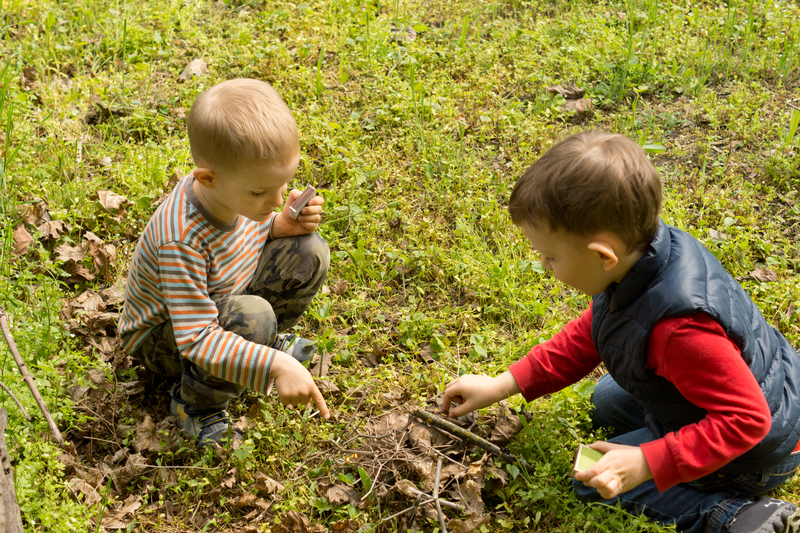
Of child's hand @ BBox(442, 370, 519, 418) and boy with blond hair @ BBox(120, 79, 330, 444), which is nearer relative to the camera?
boy with blond hair @ BBox(120, 79, 330, 444)

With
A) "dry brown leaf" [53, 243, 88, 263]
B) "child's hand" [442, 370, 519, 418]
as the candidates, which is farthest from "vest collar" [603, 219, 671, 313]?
"dry brown leaf" [53, 243, 88, 263]

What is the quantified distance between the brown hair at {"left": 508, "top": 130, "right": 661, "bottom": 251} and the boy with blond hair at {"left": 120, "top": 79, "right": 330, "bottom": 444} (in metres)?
0.91

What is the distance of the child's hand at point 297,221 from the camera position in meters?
2.74

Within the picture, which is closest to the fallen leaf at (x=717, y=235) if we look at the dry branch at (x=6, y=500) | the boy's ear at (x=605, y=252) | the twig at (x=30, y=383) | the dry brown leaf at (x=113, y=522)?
the boy's ear at (x=605, y=252)

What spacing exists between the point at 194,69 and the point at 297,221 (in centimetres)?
238

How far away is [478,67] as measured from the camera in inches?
181

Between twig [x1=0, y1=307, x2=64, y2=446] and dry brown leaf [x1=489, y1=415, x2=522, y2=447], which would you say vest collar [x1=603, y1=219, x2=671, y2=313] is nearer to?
dry brown leaf [x1=489, y1=415, x2=522, y2=447]

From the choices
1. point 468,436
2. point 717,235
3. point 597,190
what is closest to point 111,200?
point 468,436

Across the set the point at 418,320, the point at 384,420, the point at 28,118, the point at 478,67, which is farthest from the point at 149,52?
the point at 384,420

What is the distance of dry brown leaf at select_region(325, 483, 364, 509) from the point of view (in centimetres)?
230

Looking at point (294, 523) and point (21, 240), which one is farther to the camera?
point (21, 240)

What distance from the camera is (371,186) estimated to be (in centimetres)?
377

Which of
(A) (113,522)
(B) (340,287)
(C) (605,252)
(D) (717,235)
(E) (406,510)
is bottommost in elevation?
(A) (113,522)

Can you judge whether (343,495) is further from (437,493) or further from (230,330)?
(230,330)
